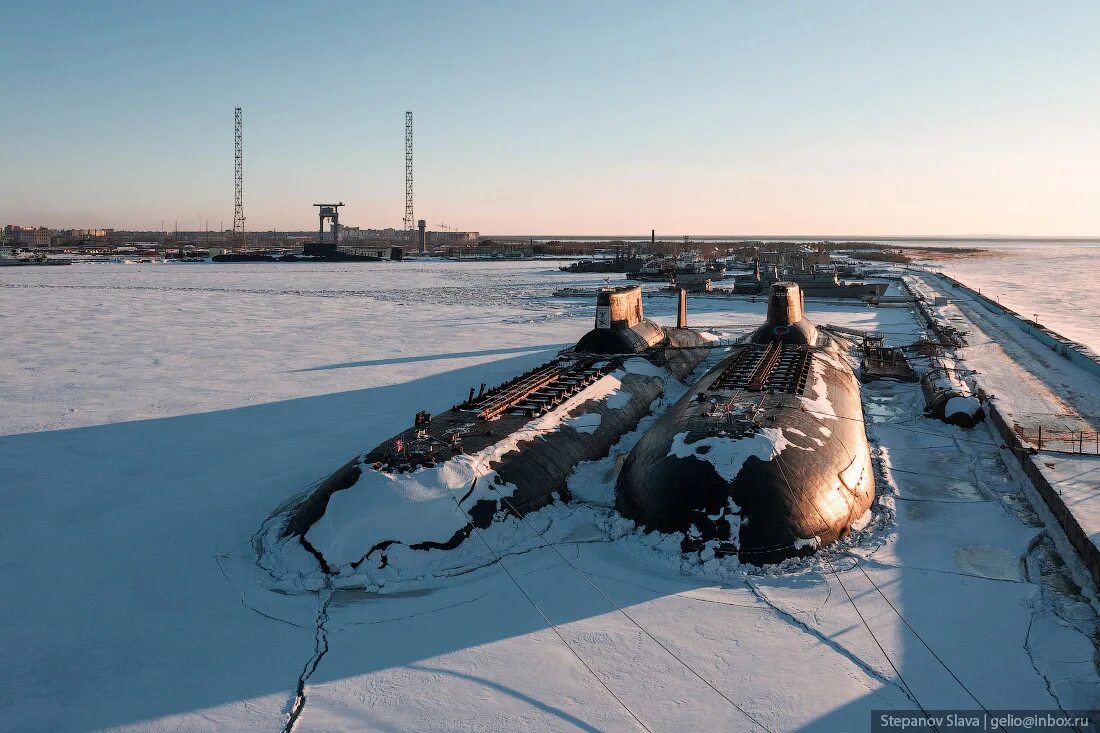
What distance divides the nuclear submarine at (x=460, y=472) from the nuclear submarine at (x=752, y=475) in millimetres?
1501

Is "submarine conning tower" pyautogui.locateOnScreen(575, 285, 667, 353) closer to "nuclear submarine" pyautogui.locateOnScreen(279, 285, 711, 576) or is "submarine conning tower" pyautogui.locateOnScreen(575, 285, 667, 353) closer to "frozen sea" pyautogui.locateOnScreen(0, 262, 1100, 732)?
"nuclear submarine" pyautogui.locateOnScreen(279, 285, 711, 576)

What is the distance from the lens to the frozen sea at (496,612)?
7.82 metres

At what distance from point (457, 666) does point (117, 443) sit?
11347mm

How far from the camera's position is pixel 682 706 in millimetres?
7746

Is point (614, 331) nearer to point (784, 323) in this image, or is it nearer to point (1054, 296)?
point (784, 323)

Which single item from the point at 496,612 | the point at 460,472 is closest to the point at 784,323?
the point at 460,472

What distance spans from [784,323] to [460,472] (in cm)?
1528

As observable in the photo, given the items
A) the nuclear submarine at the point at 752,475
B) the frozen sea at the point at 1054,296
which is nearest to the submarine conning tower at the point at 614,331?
the nuclear submarine at the point at 752,475

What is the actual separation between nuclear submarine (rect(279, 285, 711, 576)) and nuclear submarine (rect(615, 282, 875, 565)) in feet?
4.92

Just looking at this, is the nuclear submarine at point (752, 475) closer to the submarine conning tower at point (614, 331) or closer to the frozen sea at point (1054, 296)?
the submarine conning tower at point (614, 331)

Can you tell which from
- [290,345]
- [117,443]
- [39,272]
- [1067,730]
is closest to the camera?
[1067,730]

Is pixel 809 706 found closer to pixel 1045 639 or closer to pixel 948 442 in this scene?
pixel 1045 639

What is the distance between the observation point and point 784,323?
78.7 ft

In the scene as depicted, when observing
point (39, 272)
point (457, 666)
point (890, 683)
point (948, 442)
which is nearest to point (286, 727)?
point (457, 666)
